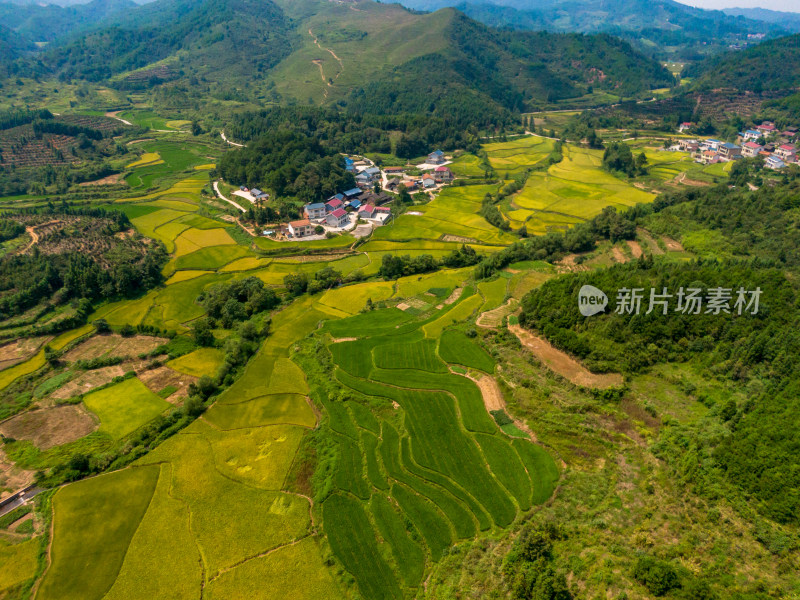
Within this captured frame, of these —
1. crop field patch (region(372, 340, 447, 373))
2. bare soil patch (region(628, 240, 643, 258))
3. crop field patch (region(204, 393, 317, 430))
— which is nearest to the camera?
crop field patch (region(204, 393, 317, 430))

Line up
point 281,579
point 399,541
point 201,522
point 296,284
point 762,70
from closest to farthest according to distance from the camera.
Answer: point 281,579
point 399,541
point 201,522
point 296,284
point 762,70

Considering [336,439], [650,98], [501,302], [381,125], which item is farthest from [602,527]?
[650,98]

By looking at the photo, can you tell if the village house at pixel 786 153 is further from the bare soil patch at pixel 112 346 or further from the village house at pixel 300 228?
the bare soil patch at pixel 112 346

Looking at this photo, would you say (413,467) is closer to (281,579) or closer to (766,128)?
(281,579)

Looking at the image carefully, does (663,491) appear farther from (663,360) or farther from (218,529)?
(218,529)

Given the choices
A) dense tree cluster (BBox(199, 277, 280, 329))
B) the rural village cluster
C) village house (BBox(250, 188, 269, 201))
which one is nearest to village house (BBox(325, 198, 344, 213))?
the rural village cluster

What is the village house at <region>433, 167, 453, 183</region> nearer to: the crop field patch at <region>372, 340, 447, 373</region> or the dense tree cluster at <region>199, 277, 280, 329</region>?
the dense tree cluster at <region>199, 277, 280, 329</region>

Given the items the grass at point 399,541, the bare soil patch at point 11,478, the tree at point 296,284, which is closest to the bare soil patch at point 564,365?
the grass at point 399,541

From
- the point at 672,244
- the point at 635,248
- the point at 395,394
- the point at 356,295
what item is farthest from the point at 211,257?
the point at 672,244

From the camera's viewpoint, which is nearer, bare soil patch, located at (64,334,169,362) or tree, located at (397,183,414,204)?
bare soil patch, located at (64,334,169,362)
